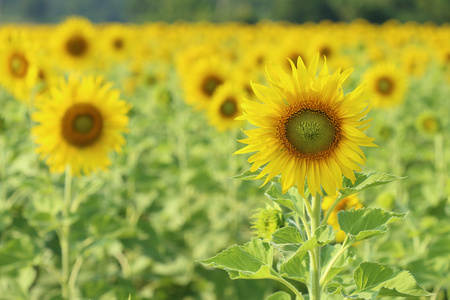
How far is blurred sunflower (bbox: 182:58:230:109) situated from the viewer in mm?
4645

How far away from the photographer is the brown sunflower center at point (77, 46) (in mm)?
5117

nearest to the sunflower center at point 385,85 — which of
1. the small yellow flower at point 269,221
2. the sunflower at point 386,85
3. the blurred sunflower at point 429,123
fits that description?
the sunflower at point 386,85

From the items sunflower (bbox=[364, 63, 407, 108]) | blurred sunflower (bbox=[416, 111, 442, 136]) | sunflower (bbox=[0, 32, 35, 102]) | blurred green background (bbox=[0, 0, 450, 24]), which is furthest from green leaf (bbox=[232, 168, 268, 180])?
blurred green background (bbox=[0, 0, 450, 24])

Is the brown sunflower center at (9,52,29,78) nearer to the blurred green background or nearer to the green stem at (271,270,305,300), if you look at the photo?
the green stem at (271,270,305,300)

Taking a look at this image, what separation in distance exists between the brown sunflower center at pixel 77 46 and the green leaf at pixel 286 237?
4255mm

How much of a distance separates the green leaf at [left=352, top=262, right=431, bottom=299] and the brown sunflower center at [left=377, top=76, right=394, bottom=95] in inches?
162

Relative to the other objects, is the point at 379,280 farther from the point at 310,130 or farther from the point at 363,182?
the point at 310,130

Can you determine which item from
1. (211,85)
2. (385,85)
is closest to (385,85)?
(385,85)

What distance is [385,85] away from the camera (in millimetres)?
5262

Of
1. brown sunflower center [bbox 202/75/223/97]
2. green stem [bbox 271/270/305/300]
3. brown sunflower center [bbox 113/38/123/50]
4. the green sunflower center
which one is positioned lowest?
green stem [bbox 271/270/305/300]

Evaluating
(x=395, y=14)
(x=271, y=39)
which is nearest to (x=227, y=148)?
(x=271, y=39)

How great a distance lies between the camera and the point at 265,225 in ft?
5.45

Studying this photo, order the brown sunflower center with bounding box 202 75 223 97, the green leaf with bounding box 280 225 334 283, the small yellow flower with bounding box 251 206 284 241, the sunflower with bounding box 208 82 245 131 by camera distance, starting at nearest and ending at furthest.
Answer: the green leaf with bounding box 280 225 334 283 → the small yellow flower with bounding box 251 206 284 241 → the sunflower with bounding box 208 82 245 131 → the brown sunflower center with bounding box 202 75 223 97

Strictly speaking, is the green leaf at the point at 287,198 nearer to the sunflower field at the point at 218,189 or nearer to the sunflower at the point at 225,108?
the sunflower field at the point at 218,189
